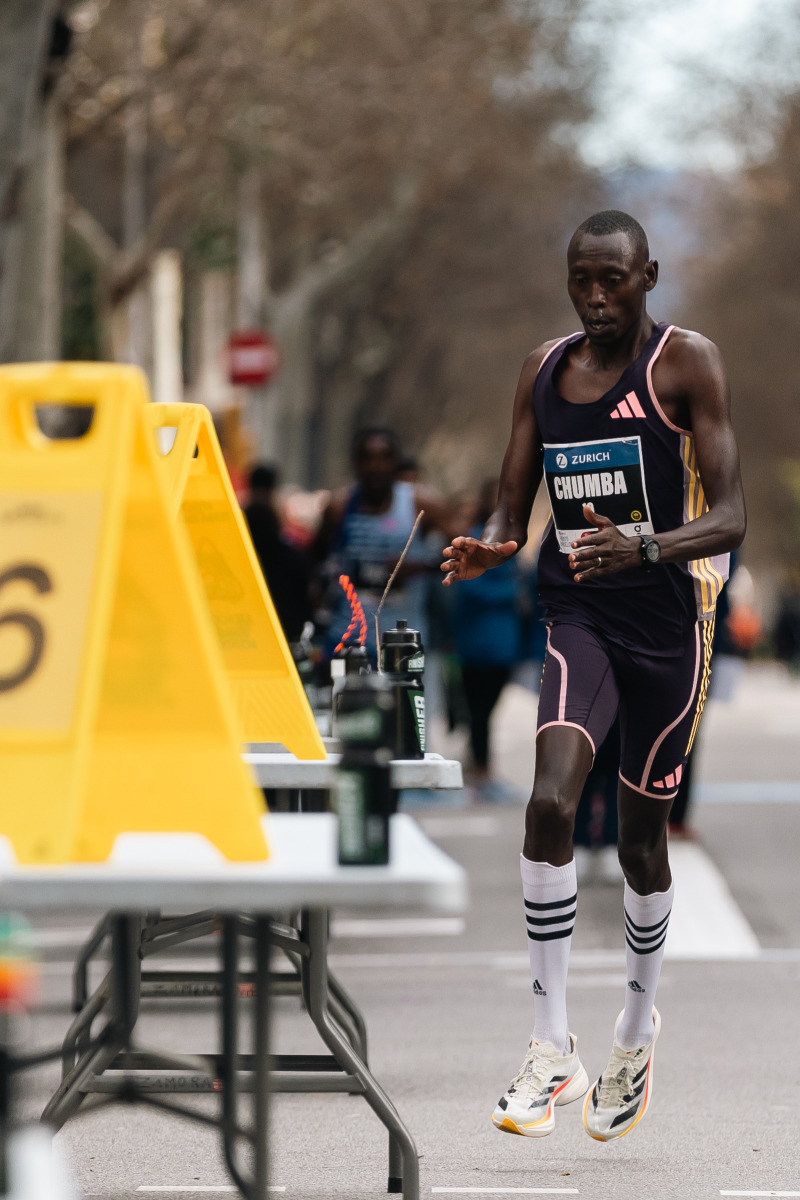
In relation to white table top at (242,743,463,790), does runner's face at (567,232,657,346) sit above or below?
above

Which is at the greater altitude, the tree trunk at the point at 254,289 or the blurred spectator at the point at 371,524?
the tree trunk at the point at 254,289

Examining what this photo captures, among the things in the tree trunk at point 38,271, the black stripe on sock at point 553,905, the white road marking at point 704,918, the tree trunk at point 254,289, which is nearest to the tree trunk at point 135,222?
the tree trunk at point 254,289

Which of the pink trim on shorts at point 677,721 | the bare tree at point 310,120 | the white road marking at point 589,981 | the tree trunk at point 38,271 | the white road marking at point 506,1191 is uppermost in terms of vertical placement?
the bare tree at point 310,120

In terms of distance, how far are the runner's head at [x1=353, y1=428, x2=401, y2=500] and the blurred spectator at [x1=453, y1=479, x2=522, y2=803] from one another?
2.42 meters

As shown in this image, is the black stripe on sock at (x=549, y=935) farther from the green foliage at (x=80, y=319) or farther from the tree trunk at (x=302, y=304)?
the green foliage at (x=80, y=319)

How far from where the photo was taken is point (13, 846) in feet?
11.7

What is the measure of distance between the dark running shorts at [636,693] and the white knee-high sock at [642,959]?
29cm

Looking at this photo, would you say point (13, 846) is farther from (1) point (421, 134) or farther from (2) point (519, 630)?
(1) point (421, 134)

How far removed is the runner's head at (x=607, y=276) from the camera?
209 inches

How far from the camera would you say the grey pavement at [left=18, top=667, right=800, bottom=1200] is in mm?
5266

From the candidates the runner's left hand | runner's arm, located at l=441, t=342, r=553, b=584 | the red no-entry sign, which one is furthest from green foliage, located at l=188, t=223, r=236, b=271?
the runner's left hand

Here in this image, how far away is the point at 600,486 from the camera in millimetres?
5367

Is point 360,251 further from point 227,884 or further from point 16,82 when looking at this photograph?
point 227,884

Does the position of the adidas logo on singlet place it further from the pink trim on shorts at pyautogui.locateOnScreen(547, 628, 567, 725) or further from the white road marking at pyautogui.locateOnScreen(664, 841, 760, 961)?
the white road marking at pyautogui.locateOnScreen(664, 841, 760, 961)
